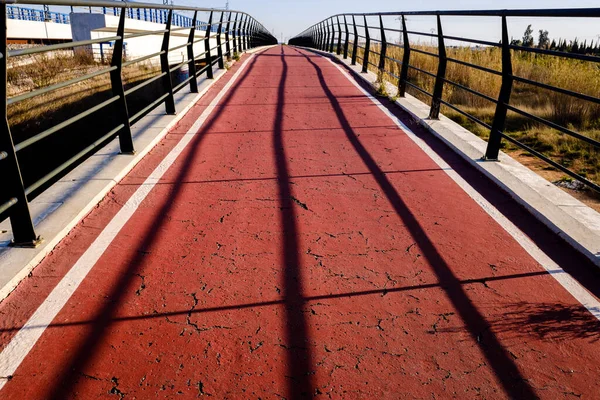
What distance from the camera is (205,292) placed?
3.05 meters

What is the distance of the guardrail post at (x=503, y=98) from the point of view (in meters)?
5.01

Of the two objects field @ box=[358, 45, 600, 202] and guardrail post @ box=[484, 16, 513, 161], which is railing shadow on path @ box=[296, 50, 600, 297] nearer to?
guardrail post @ box=[484, 16, 513, 161]

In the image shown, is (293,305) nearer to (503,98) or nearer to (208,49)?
(503,98)

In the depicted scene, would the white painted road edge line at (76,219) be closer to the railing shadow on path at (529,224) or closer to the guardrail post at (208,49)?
the railing shadow on path at (529,224)

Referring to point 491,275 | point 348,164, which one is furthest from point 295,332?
point 348,164

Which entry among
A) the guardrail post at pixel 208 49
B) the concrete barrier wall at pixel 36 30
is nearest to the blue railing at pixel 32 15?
the concrete barrier wall at pixel 36 30

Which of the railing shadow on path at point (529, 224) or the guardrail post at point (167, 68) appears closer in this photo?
the railing shadow on path at point (529, 224)

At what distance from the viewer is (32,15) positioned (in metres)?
42.4

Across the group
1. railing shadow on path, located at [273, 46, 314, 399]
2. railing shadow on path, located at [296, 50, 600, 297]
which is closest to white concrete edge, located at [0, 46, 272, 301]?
railing shadow on path, located at [273, 46, 314, 399]

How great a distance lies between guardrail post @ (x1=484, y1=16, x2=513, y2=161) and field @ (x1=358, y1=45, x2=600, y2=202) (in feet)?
3.29

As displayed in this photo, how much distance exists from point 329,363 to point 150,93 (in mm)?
19630

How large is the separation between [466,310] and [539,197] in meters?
1.97

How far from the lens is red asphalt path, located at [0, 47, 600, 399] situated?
2404 mm

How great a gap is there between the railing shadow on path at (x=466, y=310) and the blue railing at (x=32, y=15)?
141 feet
